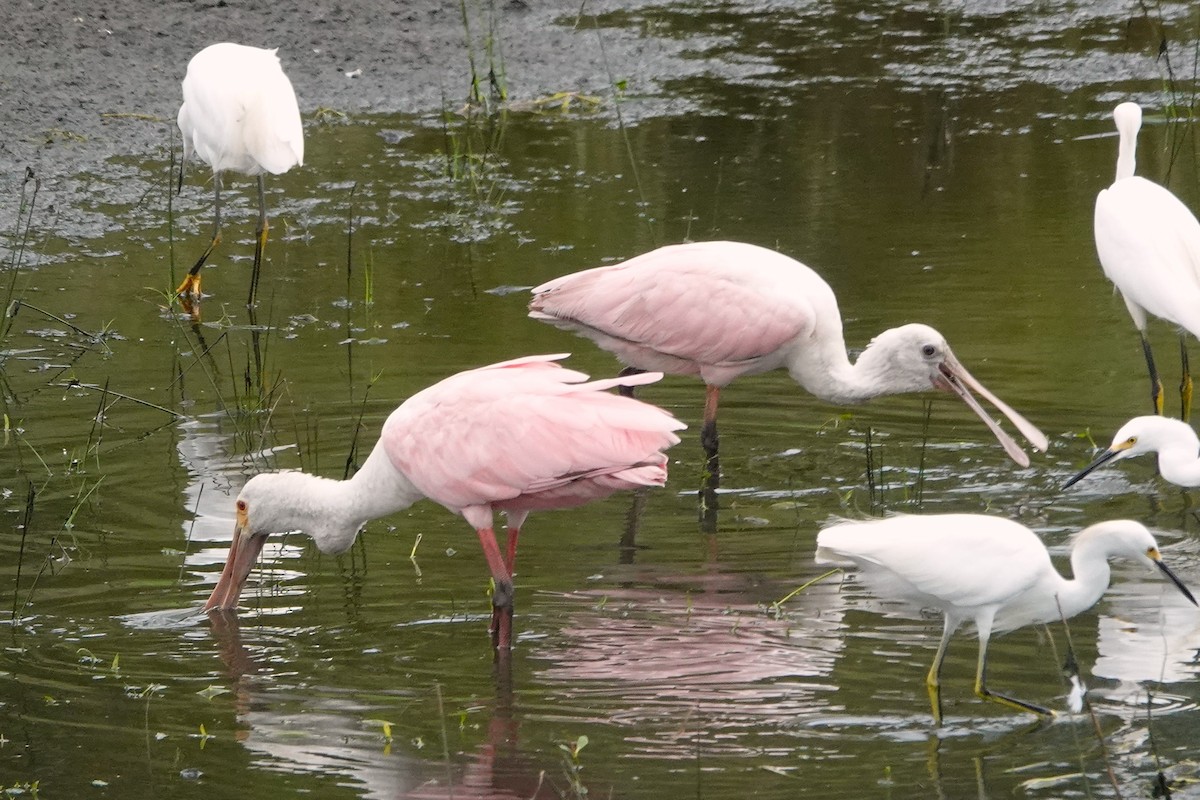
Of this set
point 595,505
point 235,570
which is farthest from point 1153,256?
point 235,570

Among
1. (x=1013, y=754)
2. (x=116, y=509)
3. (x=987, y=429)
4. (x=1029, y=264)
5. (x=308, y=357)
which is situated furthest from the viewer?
(x=1029, y=264)

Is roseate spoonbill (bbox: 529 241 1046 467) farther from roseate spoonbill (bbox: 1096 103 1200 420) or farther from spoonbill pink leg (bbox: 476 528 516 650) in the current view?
spoonbill pink leg (bbox: 476 528 516 650)

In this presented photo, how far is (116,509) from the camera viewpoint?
6.68 metres

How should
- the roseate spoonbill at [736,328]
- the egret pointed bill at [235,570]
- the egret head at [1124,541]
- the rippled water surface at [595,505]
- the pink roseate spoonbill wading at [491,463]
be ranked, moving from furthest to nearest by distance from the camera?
the roseate spoonbill at [736,328] < the egret pointed bill at [235,570] < the pink roseate spoonbill wading at [491,463] < the egret head at [1124,541] < the rippled water surface at [595,505]

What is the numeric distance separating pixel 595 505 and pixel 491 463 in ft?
4.71

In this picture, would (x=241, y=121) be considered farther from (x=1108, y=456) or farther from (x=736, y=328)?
(x=1108, y=456)

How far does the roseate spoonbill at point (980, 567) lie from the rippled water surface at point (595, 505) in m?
0.21

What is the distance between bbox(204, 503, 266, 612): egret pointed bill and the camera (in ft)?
18.8

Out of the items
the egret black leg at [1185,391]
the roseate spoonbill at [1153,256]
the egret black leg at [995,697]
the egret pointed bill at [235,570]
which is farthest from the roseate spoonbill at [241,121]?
the egret black leg at [995,697]

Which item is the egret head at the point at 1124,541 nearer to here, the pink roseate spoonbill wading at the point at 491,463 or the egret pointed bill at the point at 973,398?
the pink roseate spoonbill wading at the point at 491,463

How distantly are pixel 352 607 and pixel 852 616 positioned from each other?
151 centimetres

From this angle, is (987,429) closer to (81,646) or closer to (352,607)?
(352,607)

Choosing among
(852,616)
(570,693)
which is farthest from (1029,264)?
(570,693)

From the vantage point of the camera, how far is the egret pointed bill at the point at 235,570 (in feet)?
18.8
